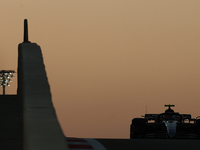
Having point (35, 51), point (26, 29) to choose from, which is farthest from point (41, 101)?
point (26, 29)

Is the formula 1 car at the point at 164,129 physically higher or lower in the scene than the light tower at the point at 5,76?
lower

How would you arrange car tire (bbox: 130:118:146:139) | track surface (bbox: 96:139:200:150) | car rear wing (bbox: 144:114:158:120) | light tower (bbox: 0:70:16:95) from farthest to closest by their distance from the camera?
1. light tower (bbox: 0:70:16:95)
2. car rear wing (bbox: 144:114:158:120)
3. car tire (bbox: 130:118:146:139)
4. track surface (bbox: 96:139:200:150)

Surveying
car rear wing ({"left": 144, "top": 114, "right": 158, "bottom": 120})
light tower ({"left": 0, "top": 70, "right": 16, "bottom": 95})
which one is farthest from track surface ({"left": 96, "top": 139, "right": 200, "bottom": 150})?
light tower ({"left": 0, "top": 70, "right": 16, "bottom": 95})

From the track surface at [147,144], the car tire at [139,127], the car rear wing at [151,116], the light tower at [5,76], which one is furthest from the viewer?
the light tower at [5,76]

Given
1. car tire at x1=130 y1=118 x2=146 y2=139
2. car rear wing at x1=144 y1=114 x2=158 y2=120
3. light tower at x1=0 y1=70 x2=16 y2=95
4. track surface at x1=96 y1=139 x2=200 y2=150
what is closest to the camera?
track surface at x1=96 y1=139 x2=200 y2=150

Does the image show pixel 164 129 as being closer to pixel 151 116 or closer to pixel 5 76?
pixel 151 116

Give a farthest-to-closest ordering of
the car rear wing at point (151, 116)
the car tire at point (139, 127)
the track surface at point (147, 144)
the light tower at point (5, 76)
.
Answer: the light tower at point (5, 76), the car rear wing at point (151, 116), the car tire at point (139, 127), the track surface at point (147, 144)

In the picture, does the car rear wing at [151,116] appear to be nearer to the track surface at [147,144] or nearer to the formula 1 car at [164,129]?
the formula 1 car at [164,129]

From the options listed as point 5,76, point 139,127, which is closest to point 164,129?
point 139,127

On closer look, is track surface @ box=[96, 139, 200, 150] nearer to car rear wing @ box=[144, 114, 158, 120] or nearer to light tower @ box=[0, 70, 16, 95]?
car rear wing @ box=[144, 114, 158, 120]

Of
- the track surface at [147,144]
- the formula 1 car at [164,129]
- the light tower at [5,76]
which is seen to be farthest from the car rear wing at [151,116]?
the light tower at [5,76]

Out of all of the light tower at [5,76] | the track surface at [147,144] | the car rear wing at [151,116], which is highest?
the light tower at [5,76]

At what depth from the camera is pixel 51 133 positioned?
4977 mm

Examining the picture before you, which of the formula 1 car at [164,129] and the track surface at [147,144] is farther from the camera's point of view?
the formula 1 car at [164,129]
